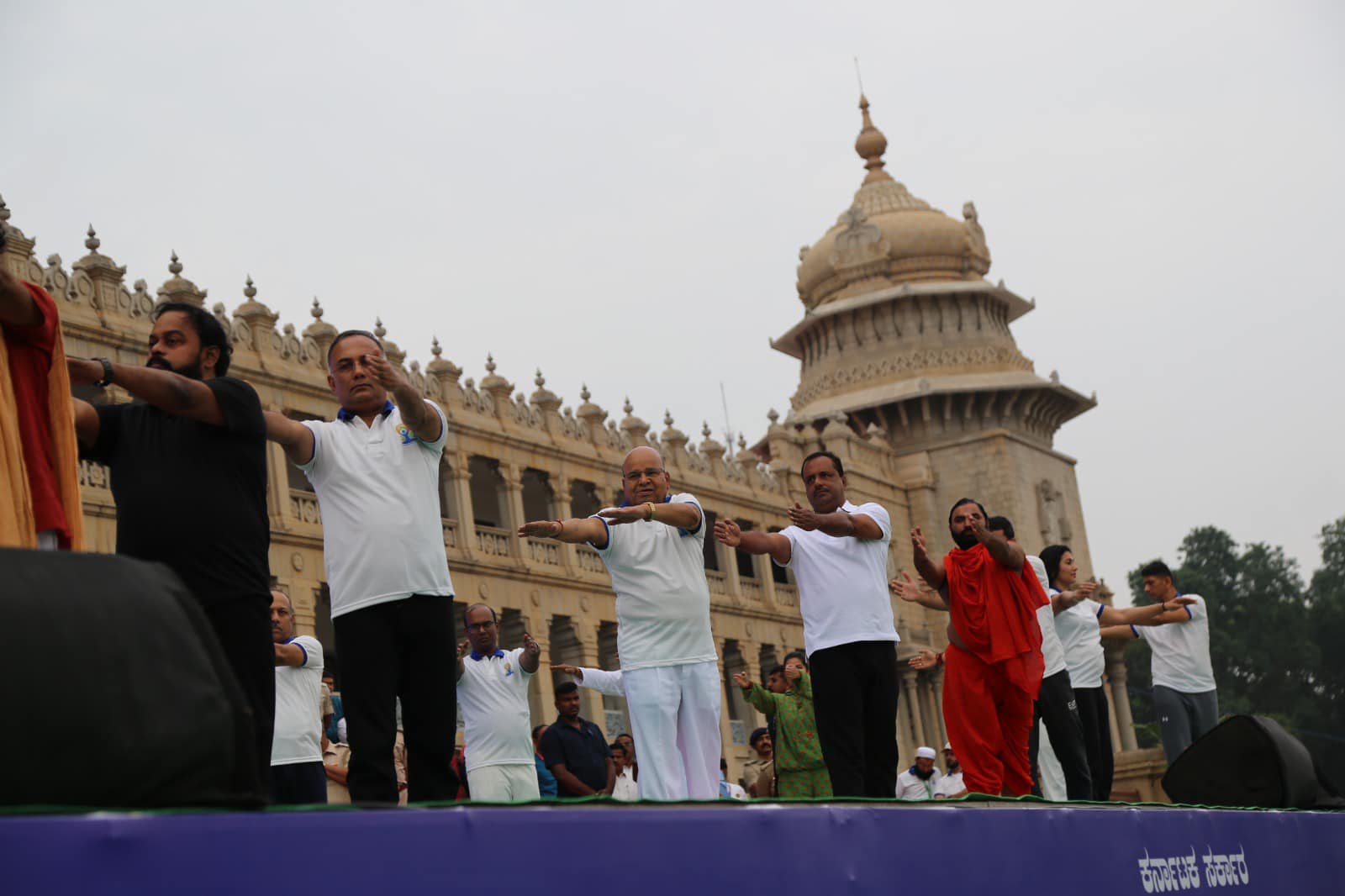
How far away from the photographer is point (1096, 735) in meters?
10.2

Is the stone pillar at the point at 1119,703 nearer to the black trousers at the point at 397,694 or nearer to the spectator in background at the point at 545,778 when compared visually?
the spectator in background at the point at 545,778

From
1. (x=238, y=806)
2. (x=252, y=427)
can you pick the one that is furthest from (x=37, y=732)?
(x=252, y=427)

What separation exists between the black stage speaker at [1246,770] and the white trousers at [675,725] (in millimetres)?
3088

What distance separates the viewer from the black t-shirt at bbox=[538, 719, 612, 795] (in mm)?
10758

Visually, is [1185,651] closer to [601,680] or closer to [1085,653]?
[1085,653]

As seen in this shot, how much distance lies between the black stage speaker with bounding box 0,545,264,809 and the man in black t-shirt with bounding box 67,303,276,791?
1.43 m

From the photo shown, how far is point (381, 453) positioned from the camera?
572cm

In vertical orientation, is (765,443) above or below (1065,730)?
above

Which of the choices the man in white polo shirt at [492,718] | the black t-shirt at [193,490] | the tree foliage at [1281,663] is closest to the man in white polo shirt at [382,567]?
the black t-shirt at [193,490]

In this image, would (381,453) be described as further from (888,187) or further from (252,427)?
(888,187)

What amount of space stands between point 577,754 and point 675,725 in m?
3.74

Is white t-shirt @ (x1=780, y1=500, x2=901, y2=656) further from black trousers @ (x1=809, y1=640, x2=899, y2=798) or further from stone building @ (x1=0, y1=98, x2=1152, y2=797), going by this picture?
stone building @ (x1=0, y1=98, x2=1152, y2=797)

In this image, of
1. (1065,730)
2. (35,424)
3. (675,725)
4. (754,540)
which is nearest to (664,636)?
(675,725)

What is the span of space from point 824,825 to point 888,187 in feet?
138
